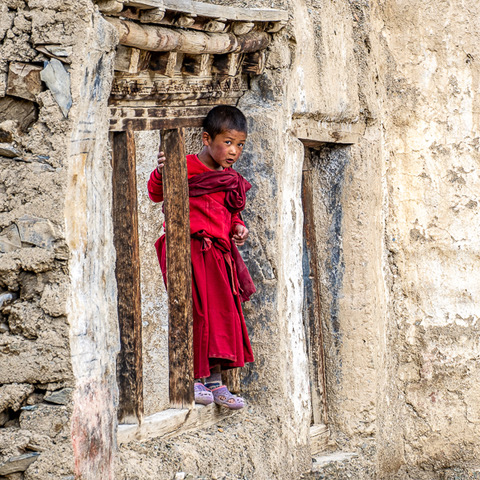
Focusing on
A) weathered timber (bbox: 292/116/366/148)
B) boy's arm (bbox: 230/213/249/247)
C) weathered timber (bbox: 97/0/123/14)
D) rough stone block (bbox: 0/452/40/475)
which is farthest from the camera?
weathered timber (bbox: 292/116/366/148)

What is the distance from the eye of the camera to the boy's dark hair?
14.6 ft

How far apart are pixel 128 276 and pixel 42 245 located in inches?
36.5

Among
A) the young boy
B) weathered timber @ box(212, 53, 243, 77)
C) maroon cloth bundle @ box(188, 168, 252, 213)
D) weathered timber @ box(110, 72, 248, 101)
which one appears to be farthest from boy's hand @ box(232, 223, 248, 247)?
weathered timber @ box(212, 53, 243, 77)

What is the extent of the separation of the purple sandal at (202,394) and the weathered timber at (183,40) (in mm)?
1581

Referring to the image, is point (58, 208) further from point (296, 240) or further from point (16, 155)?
point (296, 240)

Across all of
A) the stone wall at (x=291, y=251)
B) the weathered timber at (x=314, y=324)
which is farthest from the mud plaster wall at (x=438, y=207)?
the weathered timber at (x=314, y=324)

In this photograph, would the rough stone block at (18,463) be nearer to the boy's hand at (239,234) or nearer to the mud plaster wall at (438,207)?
the boy's hand at (239,234)

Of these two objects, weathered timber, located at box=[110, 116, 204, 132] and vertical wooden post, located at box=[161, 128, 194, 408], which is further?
vertical wooden post, located at box=[161, 128, 194, 408]

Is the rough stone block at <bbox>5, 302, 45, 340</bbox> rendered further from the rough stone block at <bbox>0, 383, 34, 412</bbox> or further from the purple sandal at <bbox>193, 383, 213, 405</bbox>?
the purple sandal at <bbox>193, 383, 213, 405</bbox>

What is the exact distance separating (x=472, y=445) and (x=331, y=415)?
99cm

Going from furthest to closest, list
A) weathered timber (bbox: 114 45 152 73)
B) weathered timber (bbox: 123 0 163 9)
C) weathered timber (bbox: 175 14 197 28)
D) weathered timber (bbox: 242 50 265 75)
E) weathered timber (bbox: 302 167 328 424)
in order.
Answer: weathered timber (bbox: 302 167 328 424) → weathered timber (bbox: 242 50 265 75) → weathered timber (bbox: 175 14 197 28) → weathered timber (bbox: 114 45 152 73) → weathered timber (bbox: 123 0 163 9)

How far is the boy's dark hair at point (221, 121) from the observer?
4453 mm

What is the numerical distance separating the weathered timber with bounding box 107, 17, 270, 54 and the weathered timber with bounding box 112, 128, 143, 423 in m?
0.43

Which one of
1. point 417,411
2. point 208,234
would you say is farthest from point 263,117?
point 417,411
